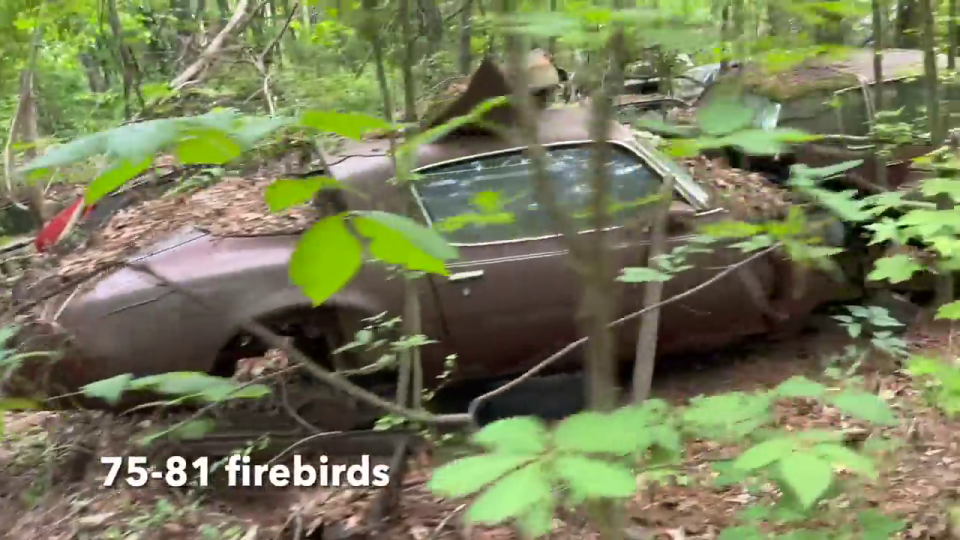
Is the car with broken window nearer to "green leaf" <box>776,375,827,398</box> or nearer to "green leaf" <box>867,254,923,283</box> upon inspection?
"green leaf" <box>867,254,923,283</box>

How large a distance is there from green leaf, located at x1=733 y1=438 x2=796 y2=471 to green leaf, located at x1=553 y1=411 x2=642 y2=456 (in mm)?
402

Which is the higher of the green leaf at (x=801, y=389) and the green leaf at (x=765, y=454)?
the green leaf at (x=765, y=454)

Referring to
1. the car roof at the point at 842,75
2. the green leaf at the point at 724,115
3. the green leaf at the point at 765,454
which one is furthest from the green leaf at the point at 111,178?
the car roof at the point at 842,75

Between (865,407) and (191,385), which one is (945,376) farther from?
(191,385)

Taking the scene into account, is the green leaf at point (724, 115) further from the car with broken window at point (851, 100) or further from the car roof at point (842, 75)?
the car roof at point (842, 75)

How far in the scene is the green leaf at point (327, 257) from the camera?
1190 millimetres

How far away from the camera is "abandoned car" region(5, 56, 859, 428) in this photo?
3.77 metres

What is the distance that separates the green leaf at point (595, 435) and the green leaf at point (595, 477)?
0.07 ft

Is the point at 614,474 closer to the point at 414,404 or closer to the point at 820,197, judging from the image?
the point at 820,197

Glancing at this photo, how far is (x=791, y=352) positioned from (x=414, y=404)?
2.45 metres

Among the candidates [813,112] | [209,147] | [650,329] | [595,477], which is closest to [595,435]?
[595,477]

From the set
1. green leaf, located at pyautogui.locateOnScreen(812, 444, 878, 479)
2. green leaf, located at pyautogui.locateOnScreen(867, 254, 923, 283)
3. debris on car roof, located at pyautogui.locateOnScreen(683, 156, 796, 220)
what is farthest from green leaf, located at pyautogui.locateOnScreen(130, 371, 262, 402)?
debris on car roof, located at pyautogui.locateOnScreen(683, 156, 796, 220)

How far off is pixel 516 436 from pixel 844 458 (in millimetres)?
662

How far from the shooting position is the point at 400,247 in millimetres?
1246
